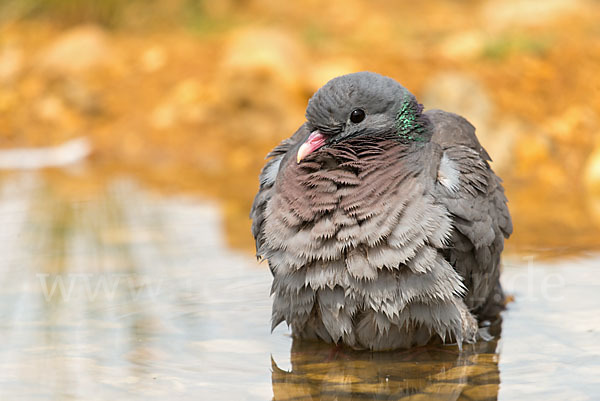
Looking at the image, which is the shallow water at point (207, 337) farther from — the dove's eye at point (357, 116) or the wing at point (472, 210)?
the dove's eye at point (357, 116)

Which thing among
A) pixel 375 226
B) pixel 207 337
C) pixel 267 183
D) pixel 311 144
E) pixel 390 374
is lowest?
pixel 207 337

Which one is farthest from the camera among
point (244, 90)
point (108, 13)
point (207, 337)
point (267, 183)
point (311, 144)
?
point (108, 13)

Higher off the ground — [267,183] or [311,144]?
[311,144]

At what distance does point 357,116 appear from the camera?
4.09m

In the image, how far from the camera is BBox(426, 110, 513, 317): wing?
4062mm

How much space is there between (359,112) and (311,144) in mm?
285

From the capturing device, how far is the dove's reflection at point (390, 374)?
367 cm

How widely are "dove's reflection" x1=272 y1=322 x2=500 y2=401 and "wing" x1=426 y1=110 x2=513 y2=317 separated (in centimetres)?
38

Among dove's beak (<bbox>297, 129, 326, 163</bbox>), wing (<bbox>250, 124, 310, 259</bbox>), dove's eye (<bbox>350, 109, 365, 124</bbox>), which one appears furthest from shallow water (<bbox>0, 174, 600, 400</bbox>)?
dove's eye (<bbox>350, 109, 365, 124</bbox>)

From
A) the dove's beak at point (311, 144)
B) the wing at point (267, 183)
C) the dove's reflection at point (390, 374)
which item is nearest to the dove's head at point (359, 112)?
the dove's beak at point (311, 144)

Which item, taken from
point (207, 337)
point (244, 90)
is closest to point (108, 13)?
point (244, 90)

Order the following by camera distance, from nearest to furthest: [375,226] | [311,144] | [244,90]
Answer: [375,226] < [311,144] < [244,90]

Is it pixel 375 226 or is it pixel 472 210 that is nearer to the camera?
pixel 375 226

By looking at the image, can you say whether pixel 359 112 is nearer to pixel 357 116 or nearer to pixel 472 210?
pixel 357 116
